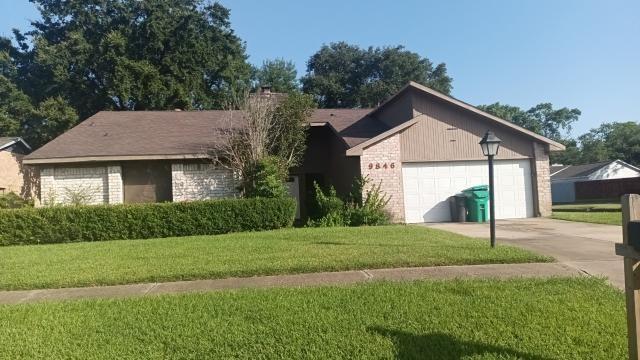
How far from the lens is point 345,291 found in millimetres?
6566

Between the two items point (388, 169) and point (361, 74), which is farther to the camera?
point (361, 74)

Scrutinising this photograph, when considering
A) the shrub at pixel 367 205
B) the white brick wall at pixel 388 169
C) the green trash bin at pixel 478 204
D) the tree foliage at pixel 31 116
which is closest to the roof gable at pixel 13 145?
the tree foliage at pixel 31 116

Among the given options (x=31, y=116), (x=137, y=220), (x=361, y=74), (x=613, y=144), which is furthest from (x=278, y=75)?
(x=613, y=144)

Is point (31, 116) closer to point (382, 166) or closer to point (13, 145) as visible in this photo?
point (13, 145)

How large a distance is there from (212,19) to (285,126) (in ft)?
66.0

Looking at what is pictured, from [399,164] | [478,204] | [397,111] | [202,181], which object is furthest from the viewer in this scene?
[397,111]

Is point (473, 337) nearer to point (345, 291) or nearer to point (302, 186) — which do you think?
point (345, 291)

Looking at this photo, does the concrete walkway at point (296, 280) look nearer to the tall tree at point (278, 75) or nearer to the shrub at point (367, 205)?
the shrub at point (367, 205)

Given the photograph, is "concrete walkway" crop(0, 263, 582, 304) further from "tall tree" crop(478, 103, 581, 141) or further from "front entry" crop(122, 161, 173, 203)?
"tall tree" crop(478, 103, 581, 141)

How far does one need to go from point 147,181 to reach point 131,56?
16473mm

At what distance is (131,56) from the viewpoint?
3156cm

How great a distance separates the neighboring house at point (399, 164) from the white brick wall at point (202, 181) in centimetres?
4

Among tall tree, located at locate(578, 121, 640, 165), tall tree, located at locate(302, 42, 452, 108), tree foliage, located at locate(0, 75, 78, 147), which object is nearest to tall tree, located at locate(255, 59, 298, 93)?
tall tree, located at locate(302, 42, 452, 108)

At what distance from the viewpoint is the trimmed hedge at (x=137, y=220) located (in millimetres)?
14039
